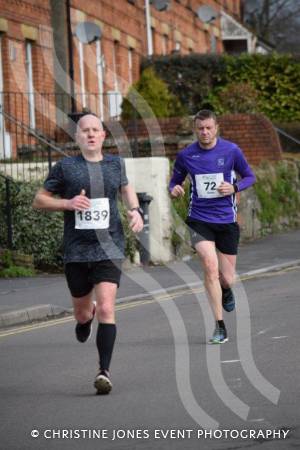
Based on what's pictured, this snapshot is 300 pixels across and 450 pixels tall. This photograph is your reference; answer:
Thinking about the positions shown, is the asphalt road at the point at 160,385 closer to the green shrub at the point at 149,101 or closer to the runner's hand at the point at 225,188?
the runner's hand at the point at 225,188

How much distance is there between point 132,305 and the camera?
15625mm

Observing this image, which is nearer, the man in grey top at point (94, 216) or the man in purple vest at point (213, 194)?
the man in grey top at point (94, 216)

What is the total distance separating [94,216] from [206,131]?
A: 2801 mm

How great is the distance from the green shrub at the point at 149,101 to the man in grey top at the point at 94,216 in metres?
17.1

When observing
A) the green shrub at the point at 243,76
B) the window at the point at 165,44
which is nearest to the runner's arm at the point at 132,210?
the green shrub at the point at 243,76

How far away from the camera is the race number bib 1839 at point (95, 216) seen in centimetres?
943

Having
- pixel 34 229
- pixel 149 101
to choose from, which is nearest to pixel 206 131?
pixel 34 229

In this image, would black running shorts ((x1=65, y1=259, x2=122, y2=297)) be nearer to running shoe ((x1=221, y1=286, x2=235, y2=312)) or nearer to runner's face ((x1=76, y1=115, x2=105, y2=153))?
runner's face ((x1=76, y1=115, x2=105, y2=153))

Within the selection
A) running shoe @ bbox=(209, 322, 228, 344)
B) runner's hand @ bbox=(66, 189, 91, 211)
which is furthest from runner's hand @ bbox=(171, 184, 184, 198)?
runner's hand @ bbox=(66, 189, 91, 211)

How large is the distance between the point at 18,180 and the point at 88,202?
10.8m

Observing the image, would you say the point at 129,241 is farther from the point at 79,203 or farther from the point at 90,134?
the point at 79,203

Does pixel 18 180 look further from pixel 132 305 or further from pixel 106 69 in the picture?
pixel 106 69

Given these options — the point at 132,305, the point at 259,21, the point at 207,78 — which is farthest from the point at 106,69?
the point at 259,21

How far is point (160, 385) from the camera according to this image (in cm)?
930
